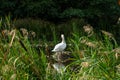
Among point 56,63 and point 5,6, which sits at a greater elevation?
point 5,6

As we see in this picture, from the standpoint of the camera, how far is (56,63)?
487 centimetres

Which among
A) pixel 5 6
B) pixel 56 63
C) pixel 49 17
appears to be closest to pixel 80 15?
pixel 49 17

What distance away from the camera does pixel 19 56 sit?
4.59 m

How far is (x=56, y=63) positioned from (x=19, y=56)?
1.55 feet

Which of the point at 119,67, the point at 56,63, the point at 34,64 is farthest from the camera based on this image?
the point at 56,63

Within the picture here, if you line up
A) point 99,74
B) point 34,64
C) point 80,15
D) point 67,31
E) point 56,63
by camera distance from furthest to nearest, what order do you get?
point 80,15, point 67,31, point 56,63, point 34,64, point 99,74

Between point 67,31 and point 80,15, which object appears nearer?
point 67,31

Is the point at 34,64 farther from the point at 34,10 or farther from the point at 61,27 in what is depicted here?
the point at 34,10

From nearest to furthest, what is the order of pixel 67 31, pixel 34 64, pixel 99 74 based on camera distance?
pixel 99 74 → pixel 34 64 → pixel 67 31

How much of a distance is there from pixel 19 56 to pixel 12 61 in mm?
86

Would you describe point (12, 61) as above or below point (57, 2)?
below

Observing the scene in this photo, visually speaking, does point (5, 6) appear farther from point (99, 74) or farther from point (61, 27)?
point (99, 74)

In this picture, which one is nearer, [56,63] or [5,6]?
[56,63]

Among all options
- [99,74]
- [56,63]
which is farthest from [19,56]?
[99,74]
